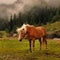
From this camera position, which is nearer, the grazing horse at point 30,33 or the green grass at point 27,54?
the green grass at point 27,54

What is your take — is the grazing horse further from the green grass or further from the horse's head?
the green grass

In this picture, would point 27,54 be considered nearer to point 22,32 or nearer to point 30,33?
point 22,32

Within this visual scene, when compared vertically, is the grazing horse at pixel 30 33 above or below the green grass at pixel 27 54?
above

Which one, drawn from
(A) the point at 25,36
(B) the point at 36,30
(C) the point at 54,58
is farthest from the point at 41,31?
(C) the point at 54,58

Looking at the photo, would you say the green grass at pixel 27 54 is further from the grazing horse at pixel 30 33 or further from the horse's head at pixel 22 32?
the horse's head at pixel 22 32

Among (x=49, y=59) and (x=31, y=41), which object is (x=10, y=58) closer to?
(x=49, y=59)

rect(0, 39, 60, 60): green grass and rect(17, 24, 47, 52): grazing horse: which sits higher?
rect(17, 24, 47, 52): grazing horse

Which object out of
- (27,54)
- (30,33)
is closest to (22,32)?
(30,33)

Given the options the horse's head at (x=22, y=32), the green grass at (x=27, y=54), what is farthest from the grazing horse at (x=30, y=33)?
the green grass at (x=27, y=54)

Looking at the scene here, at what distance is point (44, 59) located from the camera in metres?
28.3

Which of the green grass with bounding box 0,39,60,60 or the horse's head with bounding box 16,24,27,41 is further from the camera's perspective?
the horse's head with bounding box 16,24,27,41

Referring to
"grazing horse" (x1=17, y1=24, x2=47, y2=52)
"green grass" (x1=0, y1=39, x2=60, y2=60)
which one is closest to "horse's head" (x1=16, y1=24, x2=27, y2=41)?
"grazing horse" (x1=17, y1=24, x2=47, y2=52)

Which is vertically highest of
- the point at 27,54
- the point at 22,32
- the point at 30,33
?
the point at 22,32

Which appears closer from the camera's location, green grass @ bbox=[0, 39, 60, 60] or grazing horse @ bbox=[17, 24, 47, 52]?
green grass @ bbox=[0, 39, 60, 60]
